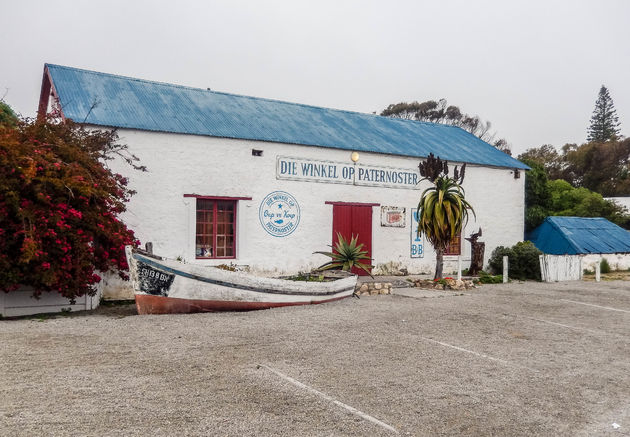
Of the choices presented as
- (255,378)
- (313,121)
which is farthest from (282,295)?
(313,121)

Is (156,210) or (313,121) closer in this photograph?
(156,210)

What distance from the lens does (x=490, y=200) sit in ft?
62.5

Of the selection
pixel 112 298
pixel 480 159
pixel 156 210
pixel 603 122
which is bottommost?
pixel 112 298

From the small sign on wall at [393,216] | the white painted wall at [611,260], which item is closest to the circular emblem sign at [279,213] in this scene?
the small sign on wall at [393,216]

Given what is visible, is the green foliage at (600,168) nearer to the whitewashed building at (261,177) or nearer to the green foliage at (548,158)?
the green foliage at (548,158)

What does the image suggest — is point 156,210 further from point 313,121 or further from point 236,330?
point 313,121

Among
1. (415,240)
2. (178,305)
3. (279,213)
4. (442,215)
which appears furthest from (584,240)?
(178,305)

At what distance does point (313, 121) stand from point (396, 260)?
553 cm

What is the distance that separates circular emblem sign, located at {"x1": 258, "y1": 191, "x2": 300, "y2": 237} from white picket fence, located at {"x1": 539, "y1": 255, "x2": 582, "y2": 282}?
8.94 meters

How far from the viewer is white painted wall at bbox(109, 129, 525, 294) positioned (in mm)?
13188

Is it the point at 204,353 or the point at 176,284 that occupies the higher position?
the point at 176,284

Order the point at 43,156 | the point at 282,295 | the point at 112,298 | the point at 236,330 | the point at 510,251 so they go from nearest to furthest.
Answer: the point at 236,330
the point at 43,156
the point at 282,295
the point at 112,298
the point at 510,251

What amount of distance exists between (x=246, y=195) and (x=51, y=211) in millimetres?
5820

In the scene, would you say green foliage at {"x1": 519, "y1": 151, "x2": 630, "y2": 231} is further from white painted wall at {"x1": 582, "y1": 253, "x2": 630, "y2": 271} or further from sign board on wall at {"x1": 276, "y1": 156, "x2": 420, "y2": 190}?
sign board on wall at {"x1": 276, "y1": 156, "x2": 420, "y2": 190}
